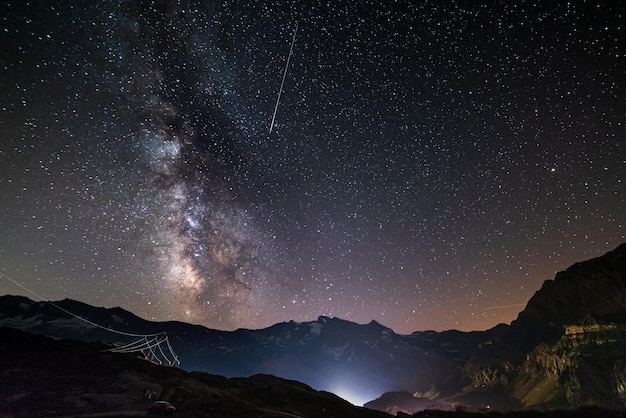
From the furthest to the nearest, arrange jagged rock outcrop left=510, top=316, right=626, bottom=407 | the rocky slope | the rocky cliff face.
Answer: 1. the rocky cliff face
2. jagged rock outcrop left=510, top=316, right=626, bottom=407
3. the rocky slope

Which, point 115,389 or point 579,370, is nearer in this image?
point 115,389

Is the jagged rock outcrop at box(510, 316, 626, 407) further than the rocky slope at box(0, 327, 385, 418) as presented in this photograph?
Yes

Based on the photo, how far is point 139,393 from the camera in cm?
6147

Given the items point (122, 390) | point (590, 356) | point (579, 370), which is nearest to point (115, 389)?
point (122, 390)

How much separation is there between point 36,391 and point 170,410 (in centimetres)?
2520

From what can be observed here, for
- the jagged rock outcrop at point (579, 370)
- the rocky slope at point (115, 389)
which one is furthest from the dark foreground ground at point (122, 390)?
the jagged rock outcrop at point (579, 370)

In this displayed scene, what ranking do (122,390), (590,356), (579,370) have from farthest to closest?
(590,356)
(579,370)
(122,390)

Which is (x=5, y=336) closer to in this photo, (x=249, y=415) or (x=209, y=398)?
(x=209, y=398)

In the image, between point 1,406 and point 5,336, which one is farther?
point 5,336

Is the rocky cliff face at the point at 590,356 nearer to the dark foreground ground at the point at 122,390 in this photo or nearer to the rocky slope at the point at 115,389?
the dark foreground ground at the point at 122,390

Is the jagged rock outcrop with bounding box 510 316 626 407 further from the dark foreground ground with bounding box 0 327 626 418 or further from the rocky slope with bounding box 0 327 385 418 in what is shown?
the rocky slope with bounding box 0 327 385 418

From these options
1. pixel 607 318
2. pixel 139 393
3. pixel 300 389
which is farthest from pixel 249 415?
pixel 607 318

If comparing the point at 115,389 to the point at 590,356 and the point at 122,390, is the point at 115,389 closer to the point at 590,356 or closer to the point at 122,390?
the point at 122,390

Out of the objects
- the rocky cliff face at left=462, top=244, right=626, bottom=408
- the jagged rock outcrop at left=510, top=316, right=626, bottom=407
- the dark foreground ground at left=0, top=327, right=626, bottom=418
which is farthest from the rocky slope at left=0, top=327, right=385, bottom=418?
the rocky cliff face at left=462, top=244, right=626, bottom=408
